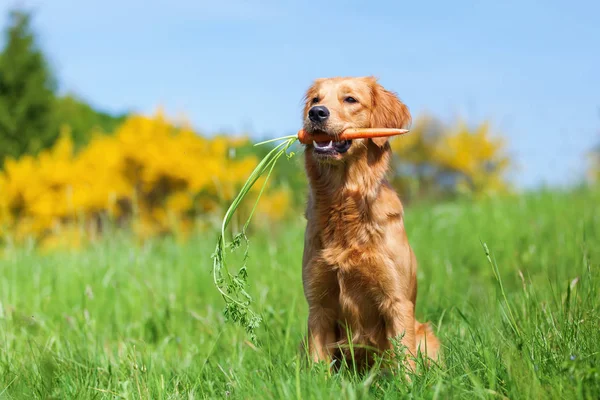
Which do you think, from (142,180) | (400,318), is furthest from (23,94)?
(400,318)

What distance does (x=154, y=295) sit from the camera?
181 inches

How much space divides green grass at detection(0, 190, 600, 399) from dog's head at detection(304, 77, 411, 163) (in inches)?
37.6

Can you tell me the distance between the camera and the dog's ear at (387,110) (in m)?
3.41

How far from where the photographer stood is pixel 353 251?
10.1 feet

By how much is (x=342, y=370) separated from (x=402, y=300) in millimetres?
532

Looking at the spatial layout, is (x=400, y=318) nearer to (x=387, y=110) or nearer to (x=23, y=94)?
(x=387, y=110)

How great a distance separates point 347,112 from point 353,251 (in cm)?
76

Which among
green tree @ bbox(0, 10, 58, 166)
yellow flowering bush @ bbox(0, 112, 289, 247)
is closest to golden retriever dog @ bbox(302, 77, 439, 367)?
yellow flowering bush @ bbox(0, 112, 289, 247)

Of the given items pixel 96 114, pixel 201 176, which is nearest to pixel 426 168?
pixel 201 176

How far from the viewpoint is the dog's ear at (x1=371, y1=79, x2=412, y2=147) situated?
3.41 meters

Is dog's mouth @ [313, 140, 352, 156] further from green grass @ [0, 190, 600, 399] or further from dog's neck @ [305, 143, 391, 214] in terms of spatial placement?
green grass @ [0, 190, 600, 399]

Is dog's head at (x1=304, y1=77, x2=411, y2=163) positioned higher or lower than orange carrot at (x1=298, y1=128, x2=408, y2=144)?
higher

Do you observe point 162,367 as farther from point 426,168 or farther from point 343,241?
point 426,168

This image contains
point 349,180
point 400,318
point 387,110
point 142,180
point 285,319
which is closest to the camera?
point 400,318
